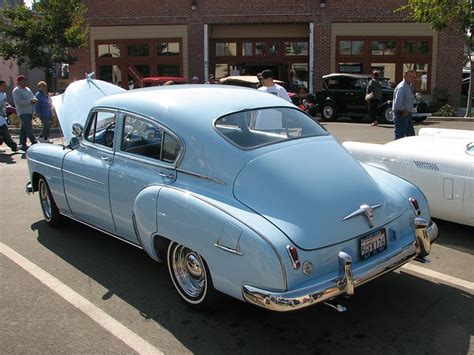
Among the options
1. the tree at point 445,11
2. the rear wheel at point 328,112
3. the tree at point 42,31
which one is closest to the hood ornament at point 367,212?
the tree at point 445,11

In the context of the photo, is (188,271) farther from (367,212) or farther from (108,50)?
(108,50)

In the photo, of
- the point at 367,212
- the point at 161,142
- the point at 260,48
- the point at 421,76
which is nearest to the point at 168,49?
the point at 260,48

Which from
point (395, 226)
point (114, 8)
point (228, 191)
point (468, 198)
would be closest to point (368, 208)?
point (395, 226)

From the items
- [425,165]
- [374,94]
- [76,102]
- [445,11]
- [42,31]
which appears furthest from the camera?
[42,31]

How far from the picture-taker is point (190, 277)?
13.1ft

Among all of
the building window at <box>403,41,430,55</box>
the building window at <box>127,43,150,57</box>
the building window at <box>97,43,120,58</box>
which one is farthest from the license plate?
the building window at <box>97,43,120,58</box>

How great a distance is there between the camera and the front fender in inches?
126

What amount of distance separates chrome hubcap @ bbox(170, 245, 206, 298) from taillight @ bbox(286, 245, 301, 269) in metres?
0.83

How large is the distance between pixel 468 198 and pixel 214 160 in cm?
285

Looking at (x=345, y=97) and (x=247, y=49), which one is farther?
(x=247, y=49)

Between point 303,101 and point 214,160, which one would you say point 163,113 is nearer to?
point 214,160

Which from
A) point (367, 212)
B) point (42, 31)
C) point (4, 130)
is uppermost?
point (42, 31)

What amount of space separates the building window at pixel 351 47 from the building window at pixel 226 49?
5235mm

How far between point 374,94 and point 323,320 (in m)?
14.9
